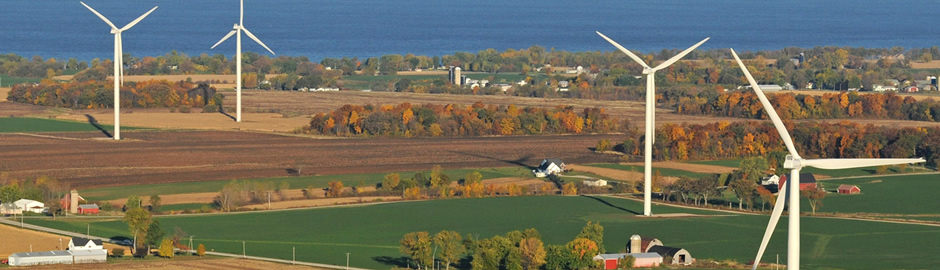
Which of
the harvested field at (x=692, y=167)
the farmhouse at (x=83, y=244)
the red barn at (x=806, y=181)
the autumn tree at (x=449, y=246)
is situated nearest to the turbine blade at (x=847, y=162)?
the autumn tree at (x=449, y=246)

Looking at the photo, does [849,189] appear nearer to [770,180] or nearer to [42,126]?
[770,180]

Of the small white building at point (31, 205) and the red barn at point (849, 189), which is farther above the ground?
the red barn at point (849, 189)

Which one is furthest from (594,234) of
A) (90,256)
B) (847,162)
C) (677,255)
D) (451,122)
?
(451,122)

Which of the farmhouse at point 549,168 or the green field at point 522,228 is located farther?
the farmhouse at point 549,168

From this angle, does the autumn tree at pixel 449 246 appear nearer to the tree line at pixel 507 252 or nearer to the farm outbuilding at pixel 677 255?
the tree line at pixel 507 252

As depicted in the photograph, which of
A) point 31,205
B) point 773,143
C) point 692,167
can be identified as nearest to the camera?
point 31,205

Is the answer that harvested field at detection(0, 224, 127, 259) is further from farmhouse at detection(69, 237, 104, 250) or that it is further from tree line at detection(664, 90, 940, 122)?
tree line at detection(664, 90, 940, 122)

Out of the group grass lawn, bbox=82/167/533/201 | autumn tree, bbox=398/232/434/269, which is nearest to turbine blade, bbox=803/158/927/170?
autumn tree, bbox=398/232/434/269
